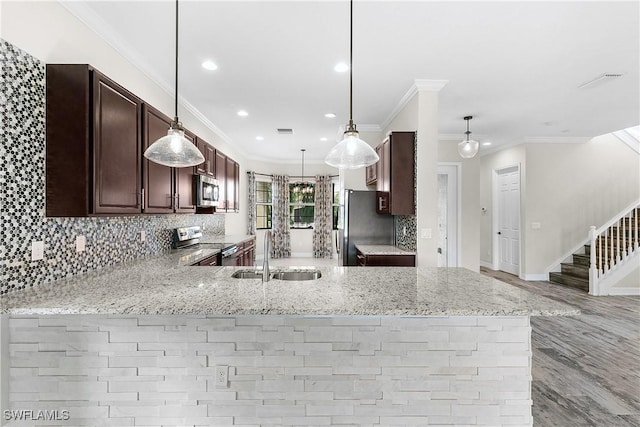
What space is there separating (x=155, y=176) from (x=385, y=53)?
229cm

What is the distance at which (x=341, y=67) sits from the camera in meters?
3.11

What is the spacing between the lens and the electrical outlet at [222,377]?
1.63 metres

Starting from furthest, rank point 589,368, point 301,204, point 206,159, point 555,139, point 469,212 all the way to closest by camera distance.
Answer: point 301,204 → point 555,139 → point 469,212 → point 206,159 → point 589,368

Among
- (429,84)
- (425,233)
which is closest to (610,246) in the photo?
(425,233)

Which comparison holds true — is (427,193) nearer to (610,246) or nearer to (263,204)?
(610,246)

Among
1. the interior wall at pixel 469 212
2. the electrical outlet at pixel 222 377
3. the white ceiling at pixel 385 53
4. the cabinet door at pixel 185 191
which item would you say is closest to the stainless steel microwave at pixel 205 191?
the cabinet door at pixel 185 191

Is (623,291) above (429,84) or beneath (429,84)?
beneath

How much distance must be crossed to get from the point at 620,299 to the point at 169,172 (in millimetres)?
6596

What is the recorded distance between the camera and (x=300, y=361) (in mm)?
1646

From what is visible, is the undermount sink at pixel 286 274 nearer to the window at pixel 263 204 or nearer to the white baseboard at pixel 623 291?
the white baseboard at pixel 623 291

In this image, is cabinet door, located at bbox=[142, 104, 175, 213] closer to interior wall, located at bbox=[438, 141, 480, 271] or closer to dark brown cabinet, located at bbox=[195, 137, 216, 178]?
dark brown cabinet, located at bbox=[195, 137, 216, 178]

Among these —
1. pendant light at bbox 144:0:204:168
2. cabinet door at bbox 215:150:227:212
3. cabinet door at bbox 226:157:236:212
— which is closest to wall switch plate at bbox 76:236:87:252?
pendant light at bbox 144:0:204:168

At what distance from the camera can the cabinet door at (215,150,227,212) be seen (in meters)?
4.70

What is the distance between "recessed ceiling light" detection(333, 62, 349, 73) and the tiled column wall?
244 cm
